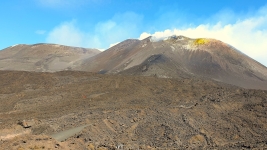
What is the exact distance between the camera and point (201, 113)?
22.8 metres

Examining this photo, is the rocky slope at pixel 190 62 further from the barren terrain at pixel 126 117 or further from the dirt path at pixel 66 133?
the dirt path at pixel 66 133

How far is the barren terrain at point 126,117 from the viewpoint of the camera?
54.0 ft

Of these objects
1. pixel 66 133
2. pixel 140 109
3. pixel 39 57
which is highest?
pixel 39 57

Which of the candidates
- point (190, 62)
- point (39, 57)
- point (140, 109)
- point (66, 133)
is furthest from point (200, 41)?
point (39, 57)

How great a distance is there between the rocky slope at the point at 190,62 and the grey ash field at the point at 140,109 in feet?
0.96

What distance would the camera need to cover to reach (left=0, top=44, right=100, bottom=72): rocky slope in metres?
86.3

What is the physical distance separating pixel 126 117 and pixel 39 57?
91605 mm

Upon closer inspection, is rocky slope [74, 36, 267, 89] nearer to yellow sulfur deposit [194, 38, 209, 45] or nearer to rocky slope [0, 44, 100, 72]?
yellow sulfur deposit [194, 38, 209, 45]

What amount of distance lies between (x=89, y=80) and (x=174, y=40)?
35.2 metres

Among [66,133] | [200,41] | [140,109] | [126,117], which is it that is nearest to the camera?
[66,133]

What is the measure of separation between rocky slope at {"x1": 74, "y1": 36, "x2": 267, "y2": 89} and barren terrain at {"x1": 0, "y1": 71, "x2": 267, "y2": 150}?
14864mm

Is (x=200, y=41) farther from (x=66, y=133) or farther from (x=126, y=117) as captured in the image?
(x=66, y=133)

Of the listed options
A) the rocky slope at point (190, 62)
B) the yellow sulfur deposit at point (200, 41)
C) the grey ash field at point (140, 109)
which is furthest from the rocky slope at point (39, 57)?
the grey ash field at point (140, 109)

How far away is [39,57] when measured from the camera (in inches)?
4149
